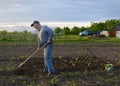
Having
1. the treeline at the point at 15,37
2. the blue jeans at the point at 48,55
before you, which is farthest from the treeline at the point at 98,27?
the blue jeans at the point at 48,55

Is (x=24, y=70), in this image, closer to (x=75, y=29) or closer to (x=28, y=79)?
(x=28, y=79)

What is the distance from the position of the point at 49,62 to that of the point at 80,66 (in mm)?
2247

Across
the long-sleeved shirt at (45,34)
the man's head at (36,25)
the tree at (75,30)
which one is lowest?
the tree at (75,30)

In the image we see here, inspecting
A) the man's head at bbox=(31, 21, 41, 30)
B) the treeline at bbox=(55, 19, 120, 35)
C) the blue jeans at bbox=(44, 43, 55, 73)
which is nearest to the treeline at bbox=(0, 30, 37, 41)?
the treeline at bbox=(55, 19, 120, 35)

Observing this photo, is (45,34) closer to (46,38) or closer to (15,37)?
(46,38)

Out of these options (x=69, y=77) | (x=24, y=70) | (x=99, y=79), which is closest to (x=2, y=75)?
(x=24, y=70)

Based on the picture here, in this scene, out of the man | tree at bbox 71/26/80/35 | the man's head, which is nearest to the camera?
the man's head

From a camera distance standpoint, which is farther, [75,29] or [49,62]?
[75,29]

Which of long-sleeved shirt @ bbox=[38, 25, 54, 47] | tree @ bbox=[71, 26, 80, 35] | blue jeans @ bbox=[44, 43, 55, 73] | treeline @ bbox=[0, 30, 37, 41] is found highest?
long-sleeved shirt @ bbox=[38, 25, 54, 47]

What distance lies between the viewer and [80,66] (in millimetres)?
14398

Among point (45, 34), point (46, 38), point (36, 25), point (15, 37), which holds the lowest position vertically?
point (15, 37)

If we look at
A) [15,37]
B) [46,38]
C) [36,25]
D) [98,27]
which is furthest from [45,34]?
[98,27]

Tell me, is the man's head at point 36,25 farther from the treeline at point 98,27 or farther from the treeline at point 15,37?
the treeline at point 98,27

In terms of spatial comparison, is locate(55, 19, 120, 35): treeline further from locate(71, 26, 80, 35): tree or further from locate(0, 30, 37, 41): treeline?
locate(0, 30, 37, 41): treeline
